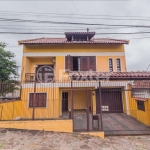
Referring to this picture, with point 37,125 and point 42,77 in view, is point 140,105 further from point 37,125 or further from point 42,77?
point 42,77

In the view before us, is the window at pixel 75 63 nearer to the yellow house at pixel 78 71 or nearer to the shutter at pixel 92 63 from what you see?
the yellow house at pixel 78 71

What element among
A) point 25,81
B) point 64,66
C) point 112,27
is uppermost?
point 112,27

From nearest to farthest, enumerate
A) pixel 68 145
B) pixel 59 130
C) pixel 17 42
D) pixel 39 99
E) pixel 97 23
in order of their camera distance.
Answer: pixel 68 145
pixel 59 130
pixel 97 23
pixel 39 99
pixel 17 42

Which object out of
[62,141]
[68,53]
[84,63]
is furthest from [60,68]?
[62,141]

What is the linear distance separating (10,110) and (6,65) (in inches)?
187

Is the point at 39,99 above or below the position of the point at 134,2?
below

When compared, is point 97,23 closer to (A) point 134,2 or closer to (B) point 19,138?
(A) point 134,2

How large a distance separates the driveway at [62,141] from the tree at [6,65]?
20.5 ft

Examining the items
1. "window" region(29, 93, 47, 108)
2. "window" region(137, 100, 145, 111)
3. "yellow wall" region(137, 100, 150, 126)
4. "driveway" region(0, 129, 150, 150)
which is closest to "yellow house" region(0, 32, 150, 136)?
"window" region(29, 93, 47, 108)

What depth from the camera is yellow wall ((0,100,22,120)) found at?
24.1 ft

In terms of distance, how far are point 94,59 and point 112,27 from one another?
17.5 ft

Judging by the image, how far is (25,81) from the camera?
11828mm

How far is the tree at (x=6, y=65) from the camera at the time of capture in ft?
35.8

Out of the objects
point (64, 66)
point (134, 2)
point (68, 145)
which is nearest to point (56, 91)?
point (64, 66)
